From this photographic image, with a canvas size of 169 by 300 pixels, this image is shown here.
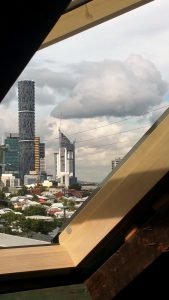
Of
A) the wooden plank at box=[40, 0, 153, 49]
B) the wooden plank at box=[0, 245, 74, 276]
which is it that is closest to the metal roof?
the wooden plank at box=[0, 245, 74, 276]

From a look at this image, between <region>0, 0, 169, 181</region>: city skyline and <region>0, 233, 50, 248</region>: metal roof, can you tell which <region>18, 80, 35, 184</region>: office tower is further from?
<region>0, 233, 50, 248</region>: metal roof

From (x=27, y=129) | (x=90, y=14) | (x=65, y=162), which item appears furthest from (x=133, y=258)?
(x=90, y=14)

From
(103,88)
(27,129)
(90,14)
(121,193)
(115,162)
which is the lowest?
(121,193)

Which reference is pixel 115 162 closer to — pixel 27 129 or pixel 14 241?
pixel 27 129

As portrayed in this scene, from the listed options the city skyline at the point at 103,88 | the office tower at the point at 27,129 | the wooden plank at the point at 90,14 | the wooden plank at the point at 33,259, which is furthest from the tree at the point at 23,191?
the wooden plank at the point at 90,14

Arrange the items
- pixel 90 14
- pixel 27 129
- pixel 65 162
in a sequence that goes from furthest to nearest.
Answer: pixel 65 162, pixel 27 129, pixel 90 14

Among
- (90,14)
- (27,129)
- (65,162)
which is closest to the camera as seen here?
(90,14)

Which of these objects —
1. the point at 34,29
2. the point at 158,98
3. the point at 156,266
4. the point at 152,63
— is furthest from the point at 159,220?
the point at 34,29
